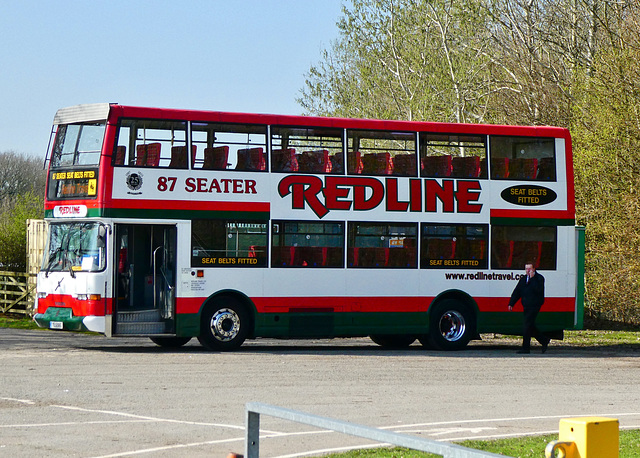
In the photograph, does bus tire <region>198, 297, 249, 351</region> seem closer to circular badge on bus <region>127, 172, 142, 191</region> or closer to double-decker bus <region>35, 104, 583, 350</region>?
double-decker bus <region>35, 104, 583, 350</region>

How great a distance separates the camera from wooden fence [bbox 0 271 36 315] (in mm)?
29562

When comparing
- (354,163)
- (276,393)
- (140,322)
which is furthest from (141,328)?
(276,393)

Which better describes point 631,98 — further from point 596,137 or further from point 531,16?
point 531,16

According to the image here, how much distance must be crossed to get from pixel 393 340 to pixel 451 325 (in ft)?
6.51

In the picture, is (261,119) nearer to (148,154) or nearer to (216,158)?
Result: (216,158)

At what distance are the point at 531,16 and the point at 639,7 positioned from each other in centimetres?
627

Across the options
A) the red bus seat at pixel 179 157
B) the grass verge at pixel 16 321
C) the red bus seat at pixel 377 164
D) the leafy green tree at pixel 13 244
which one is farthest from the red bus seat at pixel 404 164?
the leafy green tree at pixel 13 244

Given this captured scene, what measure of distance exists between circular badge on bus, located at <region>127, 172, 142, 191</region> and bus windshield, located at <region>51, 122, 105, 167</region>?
63cm

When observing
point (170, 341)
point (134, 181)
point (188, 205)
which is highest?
point (134, 181)

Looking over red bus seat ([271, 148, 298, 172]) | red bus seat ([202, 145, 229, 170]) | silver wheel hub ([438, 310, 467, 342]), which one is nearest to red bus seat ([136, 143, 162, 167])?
red bus seat ([202, 145, 229, 170])

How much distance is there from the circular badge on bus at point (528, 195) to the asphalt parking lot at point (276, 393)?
124 inches

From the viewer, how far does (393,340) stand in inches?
885

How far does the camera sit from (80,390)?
13.2m

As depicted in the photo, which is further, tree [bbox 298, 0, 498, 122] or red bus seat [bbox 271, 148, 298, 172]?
tree [bbox 298, 0, 498, 122]
